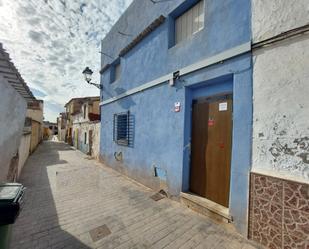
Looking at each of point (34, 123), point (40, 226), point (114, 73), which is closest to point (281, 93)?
point (40, 226)

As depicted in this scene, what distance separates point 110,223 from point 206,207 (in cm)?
196

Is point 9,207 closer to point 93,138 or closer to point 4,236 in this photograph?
point 4,236

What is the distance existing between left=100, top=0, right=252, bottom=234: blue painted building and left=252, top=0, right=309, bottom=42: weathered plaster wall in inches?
5.9

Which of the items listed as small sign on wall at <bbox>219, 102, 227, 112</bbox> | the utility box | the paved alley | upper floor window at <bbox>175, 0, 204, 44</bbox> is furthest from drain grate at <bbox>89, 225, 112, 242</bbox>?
upper floor window at <bbox>175, 0, 204, 44</bbox>

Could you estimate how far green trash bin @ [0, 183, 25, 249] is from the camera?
1.81m

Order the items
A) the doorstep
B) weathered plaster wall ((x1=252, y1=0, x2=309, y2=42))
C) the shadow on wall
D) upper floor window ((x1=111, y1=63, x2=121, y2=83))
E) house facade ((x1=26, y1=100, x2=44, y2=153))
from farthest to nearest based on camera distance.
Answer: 1. house facade ((x1=26, y1=100, x2=44, y2=153))
2. upper floor window ((x1=111, y1=63, x2=121, y2=83))
3. the doorstep
4. the shadow on wall
5. weathered plaster wall ((x1=252, y1=0, x2=309, y2=42))

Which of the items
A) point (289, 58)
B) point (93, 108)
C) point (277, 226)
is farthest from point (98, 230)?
point (93, 108)

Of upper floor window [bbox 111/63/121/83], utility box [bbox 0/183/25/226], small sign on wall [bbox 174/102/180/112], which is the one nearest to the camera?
utility box [bbox 0/183/25/226]

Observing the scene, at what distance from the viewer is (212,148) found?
3916mm

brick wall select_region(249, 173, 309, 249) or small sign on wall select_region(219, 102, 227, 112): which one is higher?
small sign on wall select_region(219, 102, 227, 112)

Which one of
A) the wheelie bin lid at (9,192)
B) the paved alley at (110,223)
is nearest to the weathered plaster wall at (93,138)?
the paved alley at (110,223)

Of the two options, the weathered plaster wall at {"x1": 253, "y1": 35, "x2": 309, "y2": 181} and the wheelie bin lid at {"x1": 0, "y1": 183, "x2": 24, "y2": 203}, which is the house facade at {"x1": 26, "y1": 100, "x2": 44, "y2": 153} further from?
the weathered plaster wall at {"x1": 253, "y1": 35, "x2": 309, "y2": 181}

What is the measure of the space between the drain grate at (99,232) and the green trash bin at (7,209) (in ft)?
4.42

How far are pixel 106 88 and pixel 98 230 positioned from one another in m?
7.31
